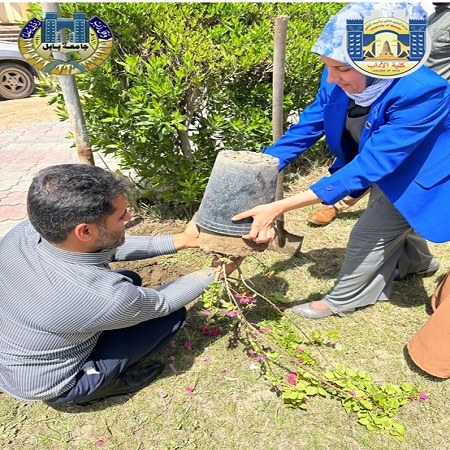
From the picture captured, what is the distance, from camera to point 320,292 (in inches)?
123

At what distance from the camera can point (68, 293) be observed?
172cm

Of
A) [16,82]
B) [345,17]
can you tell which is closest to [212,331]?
[345,17]

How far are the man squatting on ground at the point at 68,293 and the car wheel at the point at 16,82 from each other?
28.3 ft

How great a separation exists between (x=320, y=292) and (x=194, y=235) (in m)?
1.31

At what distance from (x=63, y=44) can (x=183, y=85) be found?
2.92 ft

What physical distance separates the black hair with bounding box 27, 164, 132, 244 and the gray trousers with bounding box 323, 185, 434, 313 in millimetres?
1557

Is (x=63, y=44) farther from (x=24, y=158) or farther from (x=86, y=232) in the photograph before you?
(x=24, y=158)

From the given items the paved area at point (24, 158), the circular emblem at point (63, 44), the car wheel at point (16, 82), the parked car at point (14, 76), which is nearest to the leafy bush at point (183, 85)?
the circular emblem at point (63, 44)

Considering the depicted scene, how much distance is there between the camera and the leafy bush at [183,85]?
3158 millimetres

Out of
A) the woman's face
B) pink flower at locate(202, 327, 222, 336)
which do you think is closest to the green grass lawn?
pink flower at locate(202, 327, 222, 336)

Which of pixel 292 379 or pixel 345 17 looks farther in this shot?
pixel 292 379

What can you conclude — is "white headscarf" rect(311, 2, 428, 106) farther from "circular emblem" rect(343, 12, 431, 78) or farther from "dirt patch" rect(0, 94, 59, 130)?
"dirt patch" rect(0, 94, 59, 130)

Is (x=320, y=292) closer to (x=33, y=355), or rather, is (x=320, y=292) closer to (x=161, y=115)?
(x=161, y=115)

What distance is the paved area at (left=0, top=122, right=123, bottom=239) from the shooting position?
14.2 ft
